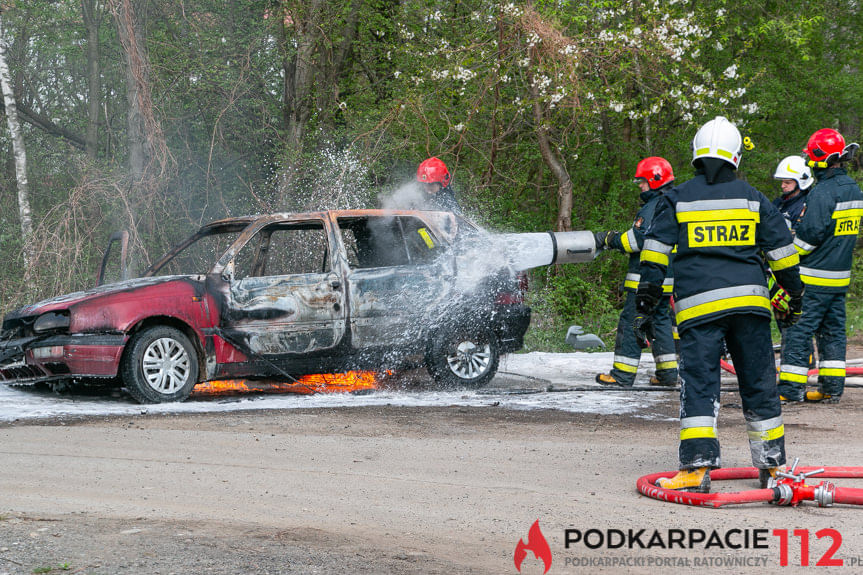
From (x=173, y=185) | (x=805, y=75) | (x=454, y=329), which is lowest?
(x=454, y=329)

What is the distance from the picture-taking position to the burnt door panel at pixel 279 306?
28.0 feet

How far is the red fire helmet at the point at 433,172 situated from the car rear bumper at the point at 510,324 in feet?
5.91

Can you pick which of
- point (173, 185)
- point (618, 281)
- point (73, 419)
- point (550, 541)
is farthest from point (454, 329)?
point (618, 281)

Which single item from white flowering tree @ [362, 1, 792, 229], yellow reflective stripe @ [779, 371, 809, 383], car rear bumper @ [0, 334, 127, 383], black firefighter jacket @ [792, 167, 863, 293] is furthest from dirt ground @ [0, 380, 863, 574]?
white flowering tree @ [362, 1, 792, 229]

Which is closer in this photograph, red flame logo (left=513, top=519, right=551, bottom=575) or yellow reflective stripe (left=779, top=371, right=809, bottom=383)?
red flame logo (left=513, top=519, right=551, bottom=575)

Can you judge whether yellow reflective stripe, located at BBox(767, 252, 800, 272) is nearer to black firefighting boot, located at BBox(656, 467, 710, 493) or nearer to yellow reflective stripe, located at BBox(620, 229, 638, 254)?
black firefighting boot, located at BBox(656, 467, 710, 493)

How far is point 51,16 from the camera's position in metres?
17.5

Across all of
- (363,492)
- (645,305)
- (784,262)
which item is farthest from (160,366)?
(784,262)

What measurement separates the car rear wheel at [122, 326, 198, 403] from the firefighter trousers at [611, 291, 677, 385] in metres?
4.12

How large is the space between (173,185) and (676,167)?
1059 centimetres

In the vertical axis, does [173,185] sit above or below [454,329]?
above

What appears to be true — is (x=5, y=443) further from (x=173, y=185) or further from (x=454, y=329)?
(x=173, y=185)

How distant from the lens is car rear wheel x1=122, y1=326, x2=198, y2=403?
26.6 ft

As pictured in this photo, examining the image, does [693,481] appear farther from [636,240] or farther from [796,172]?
[796,172]
